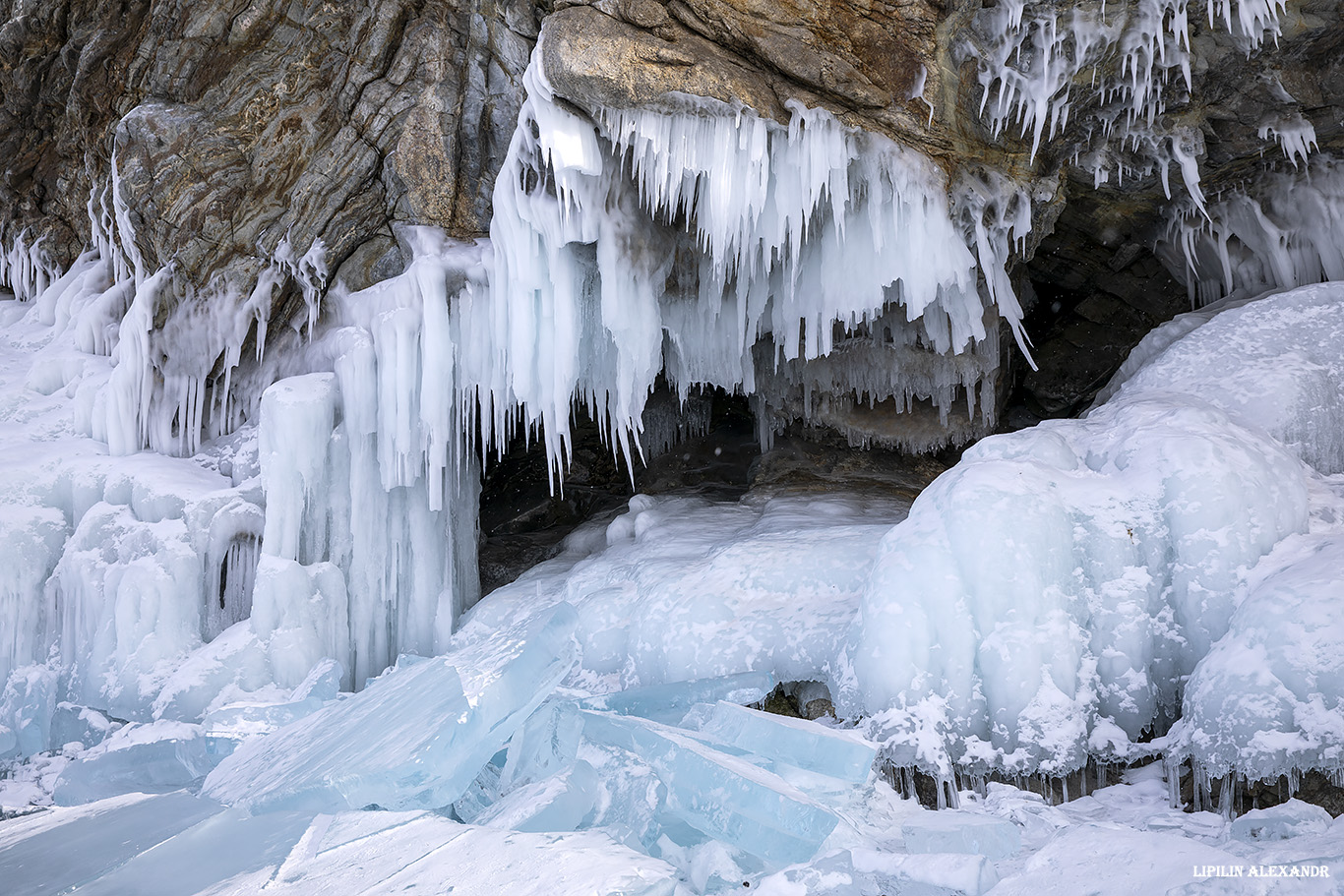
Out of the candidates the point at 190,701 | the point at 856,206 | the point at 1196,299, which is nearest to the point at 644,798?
the point at 190,701

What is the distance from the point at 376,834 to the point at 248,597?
3.86m

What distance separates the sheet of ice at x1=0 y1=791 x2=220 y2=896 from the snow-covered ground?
0.06 ft

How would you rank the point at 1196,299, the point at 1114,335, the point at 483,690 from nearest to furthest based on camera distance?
the point at 483,690 → the point at 1196,299 → the point at 1114,335

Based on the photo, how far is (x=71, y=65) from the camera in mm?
7945

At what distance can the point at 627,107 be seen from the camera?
5.37 m

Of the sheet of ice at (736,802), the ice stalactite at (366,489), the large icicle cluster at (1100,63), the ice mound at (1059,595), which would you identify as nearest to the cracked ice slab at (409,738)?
the sheet of ice at (736,802)

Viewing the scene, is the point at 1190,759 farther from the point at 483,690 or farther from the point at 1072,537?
the point at 483,690

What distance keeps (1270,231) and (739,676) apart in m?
5.48

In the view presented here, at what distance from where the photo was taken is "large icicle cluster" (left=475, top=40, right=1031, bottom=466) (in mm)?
5484

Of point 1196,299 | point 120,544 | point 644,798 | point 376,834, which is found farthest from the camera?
point 1196,299

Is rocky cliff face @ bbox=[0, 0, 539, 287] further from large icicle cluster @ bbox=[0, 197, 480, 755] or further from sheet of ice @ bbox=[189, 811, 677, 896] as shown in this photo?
sheet of ice @ bbox=[189, 811, 677, 896]

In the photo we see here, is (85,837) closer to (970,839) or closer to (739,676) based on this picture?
(739,676)

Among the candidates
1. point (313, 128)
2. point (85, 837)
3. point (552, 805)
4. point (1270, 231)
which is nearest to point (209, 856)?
point (85, 837)

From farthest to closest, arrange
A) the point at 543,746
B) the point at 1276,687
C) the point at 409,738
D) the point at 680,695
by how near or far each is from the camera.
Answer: the point at 680,695, the point at 543,746, the point at 409,738, the point at 1276,687
